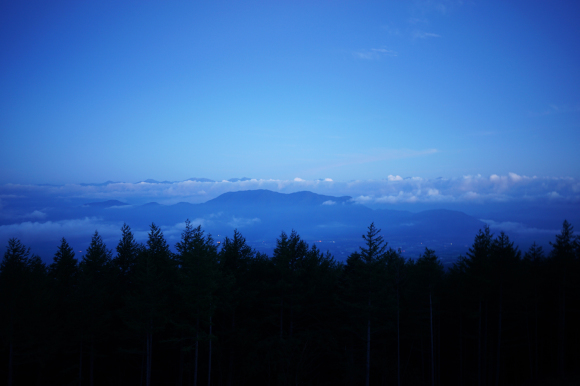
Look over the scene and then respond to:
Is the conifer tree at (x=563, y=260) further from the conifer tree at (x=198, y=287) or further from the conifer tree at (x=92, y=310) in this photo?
the conifer tree at (x=92, y=310)

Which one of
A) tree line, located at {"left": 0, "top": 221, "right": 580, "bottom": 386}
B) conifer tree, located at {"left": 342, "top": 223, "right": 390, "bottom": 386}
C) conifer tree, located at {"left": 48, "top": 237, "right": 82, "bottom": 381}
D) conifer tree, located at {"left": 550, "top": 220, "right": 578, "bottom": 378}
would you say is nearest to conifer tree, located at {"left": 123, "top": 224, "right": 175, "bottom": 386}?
tree line, located at {"left": 0, "top": 221, "right": 580, "bottom": 386}

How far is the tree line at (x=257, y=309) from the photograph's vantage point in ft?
63.3

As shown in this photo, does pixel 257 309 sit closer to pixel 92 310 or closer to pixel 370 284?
pixel 370 284

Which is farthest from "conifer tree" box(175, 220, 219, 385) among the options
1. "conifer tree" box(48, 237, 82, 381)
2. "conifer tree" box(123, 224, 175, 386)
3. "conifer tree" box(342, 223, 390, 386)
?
"conifer tree" box(342, 223, 390, 386)

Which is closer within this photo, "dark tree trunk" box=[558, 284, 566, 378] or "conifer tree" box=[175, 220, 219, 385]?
"conifer tree" box=[175, 220, 219, 385]

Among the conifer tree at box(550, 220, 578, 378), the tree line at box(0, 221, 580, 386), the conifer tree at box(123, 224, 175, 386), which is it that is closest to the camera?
the conifer tree at box(123, 224, 175, 386)

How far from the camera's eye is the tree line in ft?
63.3

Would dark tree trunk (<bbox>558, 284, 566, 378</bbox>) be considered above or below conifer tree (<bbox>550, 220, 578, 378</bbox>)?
below

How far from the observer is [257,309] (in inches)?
926

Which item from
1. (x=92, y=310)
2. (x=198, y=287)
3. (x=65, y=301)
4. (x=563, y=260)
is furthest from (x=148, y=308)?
(x=563, y=260)

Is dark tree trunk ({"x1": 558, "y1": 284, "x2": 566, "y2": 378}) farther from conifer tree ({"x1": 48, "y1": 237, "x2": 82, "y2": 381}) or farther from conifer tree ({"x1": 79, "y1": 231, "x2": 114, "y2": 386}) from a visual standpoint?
conifer tree ({"x1": 48, "y1": 237, "x2": 82, "y2": 381})

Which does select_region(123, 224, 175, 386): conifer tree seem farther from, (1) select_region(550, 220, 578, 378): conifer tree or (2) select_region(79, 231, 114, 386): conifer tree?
(1) select_region(550, 220, 578, 378): conifer tree

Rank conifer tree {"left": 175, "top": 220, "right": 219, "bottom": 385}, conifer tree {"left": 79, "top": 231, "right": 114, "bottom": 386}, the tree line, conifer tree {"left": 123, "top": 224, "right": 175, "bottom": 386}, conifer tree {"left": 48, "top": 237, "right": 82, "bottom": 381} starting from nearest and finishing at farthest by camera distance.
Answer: conifer tree {"left": 175, "top": 220, "right": 219, "bottom": 385} < conifer tree {"left": 123, "top": 224, "right": 175, "bottom": 386} < the tree line < conifer tree {"left": 79, "top": 231, "right": 114, "bottom": 386} < conifer tree {"left": 48, "top": 237, "right": 82, "bottom": 381}

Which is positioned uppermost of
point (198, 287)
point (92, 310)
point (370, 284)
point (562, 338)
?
point (370, 284)
